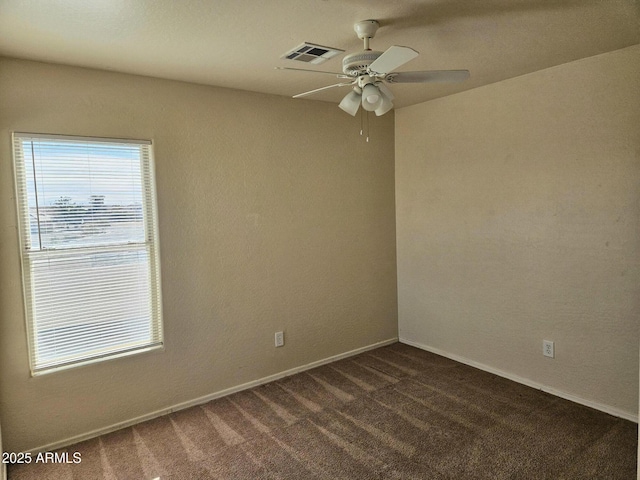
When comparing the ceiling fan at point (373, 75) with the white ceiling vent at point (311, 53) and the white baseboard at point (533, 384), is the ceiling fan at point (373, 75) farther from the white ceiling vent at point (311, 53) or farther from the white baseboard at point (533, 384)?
the white baseboard at point (533, 384)

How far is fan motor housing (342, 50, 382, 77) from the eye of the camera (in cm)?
203

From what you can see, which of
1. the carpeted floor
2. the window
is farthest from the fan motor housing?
the carpeted floor

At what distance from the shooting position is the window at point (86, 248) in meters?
2.62

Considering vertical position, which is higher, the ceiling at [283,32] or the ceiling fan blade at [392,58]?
the ceiling at [283,32]

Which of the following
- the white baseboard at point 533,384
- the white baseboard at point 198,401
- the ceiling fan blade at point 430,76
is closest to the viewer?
the ceiling fan blade at point 430,76

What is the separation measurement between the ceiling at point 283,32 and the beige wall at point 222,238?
0.30 metres

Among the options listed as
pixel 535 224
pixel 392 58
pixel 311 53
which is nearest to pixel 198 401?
pixel 311 53

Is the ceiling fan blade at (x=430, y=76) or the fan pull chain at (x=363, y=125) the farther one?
the fan pull chain at (x=363, y=125)

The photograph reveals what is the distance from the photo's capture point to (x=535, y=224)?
10.7 feet

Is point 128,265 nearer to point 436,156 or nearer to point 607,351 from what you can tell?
point 436,156

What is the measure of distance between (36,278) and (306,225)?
2059 mm

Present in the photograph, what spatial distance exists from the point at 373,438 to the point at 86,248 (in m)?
2.26

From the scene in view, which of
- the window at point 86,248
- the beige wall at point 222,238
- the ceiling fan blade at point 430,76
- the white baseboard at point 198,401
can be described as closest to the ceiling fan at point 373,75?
the ceiling fan blade at point 430,76

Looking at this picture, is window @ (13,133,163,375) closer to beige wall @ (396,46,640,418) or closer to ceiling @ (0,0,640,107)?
ceiling @ (0,0,640,107)
